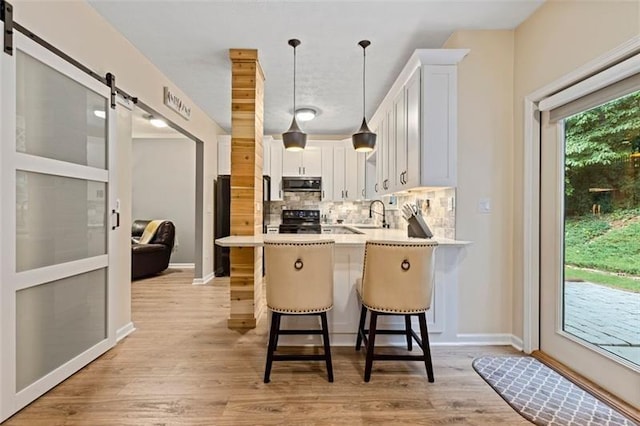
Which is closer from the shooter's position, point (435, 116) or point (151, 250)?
point (435, 116)

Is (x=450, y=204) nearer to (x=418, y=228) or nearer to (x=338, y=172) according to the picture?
(x=418, y=228)

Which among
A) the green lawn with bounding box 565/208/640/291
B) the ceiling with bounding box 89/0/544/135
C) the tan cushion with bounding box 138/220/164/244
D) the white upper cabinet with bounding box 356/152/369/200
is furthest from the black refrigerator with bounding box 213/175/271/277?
the green lawn with bounding box 565/208/640/291

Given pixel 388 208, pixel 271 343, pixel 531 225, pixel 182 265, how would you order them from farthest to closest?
pixel 182 265, pixel 388 208, pixel 531 225, pixel 271 343

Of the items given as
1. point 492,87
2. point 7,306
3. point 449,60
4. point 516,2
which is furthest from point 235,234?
point 516,2

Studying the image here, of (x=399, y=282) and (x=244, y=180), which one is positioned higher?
(x=244, y=180)

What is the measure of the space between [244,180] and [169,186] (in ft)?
13.2

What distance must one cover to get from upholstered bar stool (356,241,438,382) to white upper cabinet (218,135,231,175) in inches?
170

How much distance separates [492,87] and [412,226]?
136 centimetres

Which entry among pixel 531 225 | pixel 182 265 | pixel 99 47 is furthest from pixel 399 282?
pixel 182 265

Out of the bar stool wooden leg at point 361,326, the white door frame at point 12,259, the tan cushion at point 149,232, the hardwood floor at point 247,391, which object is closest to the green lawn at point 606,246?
the hardwood floor at point 247,391

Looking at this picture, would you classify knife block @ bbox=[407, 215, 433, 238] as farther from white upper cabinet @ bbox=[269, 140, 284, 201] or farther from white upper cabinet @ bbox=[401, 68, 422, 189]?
white upper cabinet @ bbox=[269, 140, 284, 201]

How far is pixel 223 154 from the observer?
5898 millimetres

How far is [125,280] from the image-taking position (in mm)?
3043

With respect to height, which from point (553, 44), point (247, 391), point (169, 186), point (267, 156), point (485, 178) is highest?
point (553, 44)
